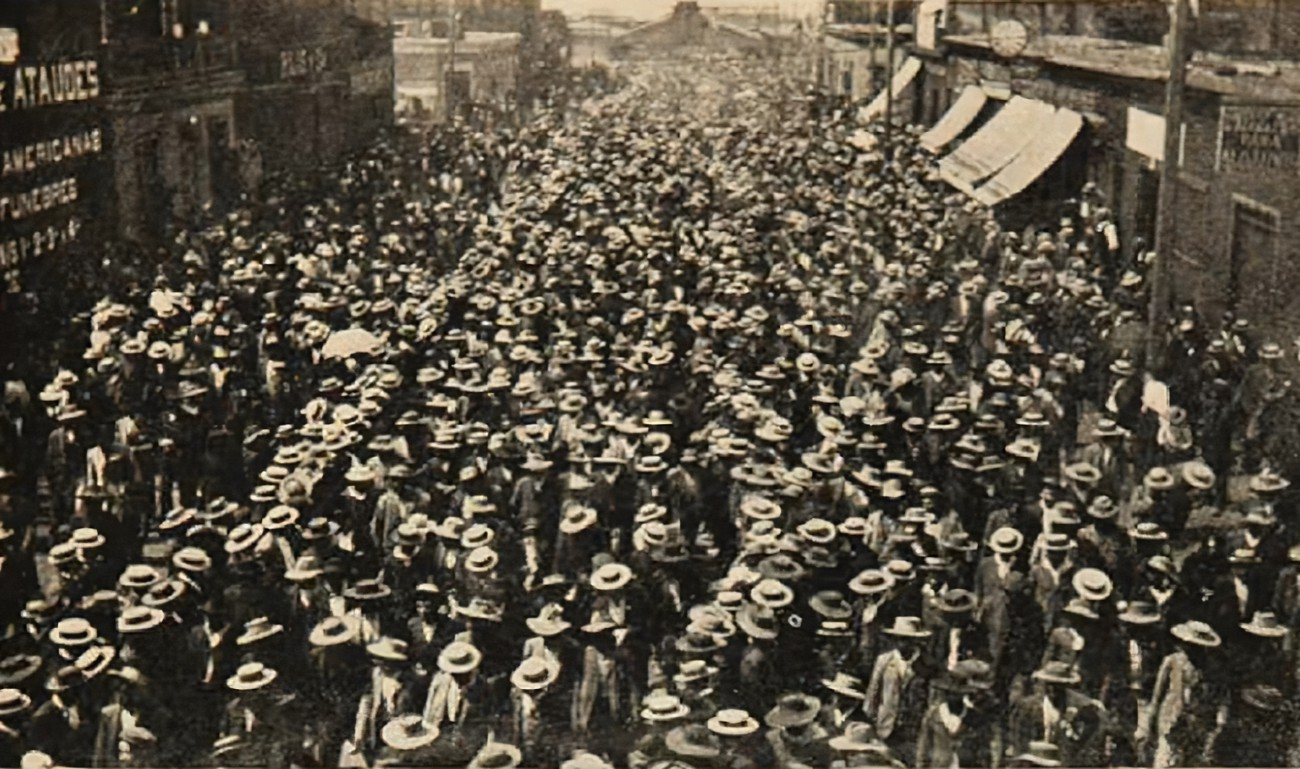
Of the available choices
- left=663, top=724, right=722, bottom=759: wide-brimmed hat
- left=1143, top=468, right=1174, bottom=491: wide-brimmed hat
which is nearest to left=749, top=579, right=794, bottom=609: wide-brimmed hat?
left=663, top=724, right=722, bottom=759: wide-brimmed hat

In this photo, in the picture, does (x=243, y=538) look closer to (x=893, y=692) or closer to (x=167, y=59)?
(x=893, y=692)

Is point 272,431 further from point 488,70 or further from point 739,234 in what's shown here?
point 739,234

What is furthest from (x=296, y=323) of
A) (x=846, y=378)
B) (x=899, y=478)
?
(x=899, y=478)

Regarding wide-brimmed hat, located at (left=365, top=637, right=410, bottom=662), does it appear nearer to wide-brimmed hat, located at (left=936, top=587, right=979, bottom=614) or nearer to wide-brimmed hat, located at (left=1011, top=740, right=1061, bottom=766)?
wide-brimmed hat, located at (left=936, top=587, right=979, bottom=614)

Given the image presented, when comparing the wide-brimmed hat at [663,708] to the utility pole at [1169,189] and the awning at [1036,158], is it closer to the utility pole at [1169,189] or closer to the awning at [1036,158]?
the utility pole at [1169,189]

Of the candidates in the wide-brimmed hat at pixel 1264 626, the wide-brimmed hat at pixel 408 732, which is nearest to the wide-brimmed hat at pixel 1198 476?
the wide-brimmed hat at pixel 1264 626
